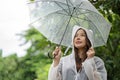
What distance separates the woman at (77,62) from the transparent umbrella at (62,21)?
12.4 inches

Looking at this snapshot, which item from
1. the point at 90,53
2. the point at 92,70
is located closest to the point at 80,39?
the point at 90,53

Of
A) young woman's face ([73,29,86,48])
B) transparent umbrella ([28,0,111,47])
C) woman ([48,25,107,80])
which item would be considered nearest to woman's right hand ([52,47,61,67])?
woman ([48,25,107,80])

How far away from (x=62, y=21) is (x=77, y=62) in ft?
1.73

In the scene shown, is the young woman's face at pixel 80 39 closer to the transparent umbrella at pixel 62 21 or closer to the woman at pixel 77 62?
the woman at pixel 77 62

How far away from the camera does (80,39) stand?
162 inches

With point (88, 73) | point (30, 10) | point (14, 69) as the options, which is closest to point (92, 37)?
point (88, 73)

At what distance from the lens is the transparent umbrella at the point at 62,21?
4477 mm

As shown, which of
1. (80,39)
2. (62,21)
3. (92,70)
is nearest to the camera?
(92,70)

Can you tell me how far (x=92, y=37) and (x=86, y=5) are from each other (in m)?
0.30

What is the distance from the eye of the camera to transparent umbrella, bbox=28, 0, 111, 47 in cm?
448

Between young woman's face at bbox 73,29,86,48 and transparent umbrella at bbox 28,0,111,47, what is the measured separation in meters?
0.32

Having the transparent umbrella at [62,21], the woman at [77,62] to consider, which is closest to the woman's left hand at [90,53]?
the woman at [77,62]

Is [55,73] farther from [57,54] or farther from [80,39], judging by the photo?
[80,39]

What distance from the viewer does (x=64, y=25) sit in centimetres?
452
